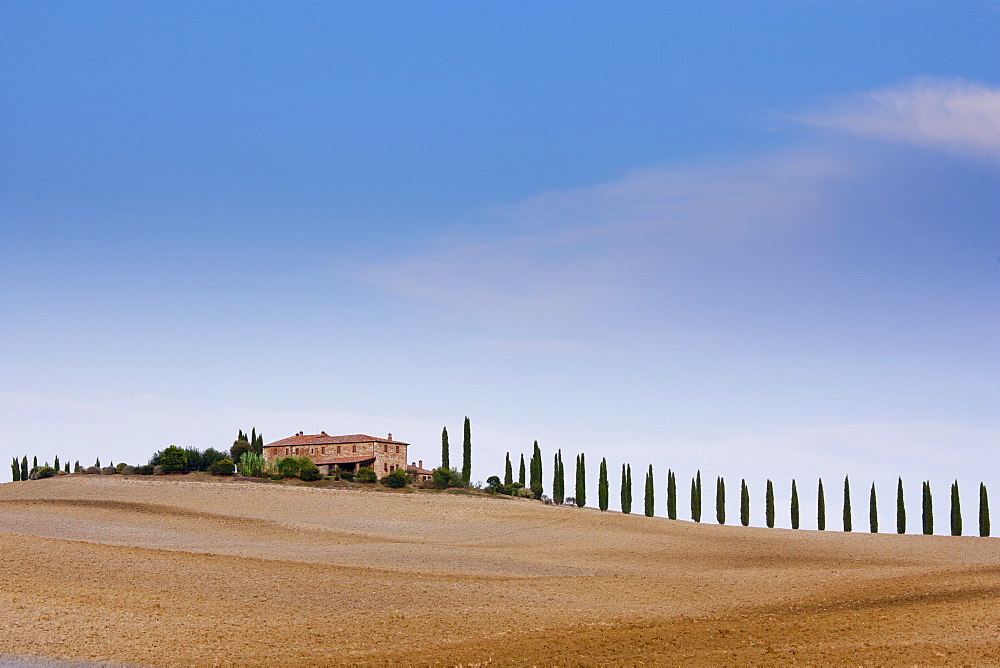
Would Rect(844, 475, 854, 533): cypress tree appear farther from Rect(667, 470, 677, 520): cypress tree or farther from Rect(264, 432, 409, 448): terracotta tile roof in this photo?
Rect(264, 432, 409, 448): terracotta tile roof

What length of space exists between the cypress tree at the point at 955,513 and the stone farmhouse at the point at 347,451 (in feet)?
138

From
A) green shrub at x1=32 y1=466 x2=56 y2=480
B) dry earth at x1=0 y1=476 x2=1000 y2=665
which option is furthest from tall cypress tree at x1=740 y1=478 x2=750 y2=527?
green shrub at x1=32 y1=466 x2=56 y2=480

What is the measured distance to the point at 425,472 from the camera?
97.8 metres

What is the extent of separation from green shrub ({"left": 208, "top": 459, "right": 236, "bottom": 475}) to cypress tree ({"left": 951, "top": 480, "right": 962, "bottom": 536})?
54344 millimetres

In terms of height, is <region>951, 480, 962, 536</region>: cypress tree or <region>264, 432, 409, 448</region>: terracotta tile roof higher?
<region>264, 432, 409, 448</region>: terracotta tile roof

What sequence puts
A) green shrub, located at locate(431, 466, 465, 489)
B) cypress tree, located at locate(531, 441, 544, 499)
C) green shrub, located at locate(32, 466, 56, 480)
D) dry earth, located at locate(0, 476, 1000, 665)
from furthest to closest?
cypress tree, located at locate(531, 441, 544, 499) < green shrub, located at locate(32, 466, 56, 480) < green shrub, located at locate(431, 466, 465, 489) < dry earth, located at locate(0, 476, 1000, 665)

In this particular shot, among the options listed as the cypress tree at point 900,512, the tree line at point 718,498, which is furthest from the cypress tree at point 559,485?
the cypress tree at point 900,512

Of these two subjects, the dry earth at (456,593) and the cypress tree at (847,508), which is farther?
the cypress tree at (847,508)

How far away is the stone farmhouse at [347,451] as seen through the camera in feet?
298

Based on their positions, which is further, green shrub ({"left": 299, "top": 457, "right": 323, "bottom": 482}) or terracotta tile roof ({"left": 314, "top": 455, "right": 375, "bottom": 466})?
terracotta tile roof ({"left": 314, "top": 455, "right": 375, "bottom": 466})

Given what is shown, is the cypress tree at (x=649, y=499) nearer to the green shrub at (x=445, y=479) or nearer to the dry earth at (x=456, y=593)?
the green shrub at (x=445, y=479)

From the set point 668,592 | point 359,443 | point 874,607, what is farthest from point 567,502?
point 874,607

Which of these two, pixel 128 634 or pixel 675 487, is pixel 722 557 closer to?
pixel 128 634

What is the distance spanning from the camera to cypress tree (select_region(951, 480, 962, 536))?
79.1 m
